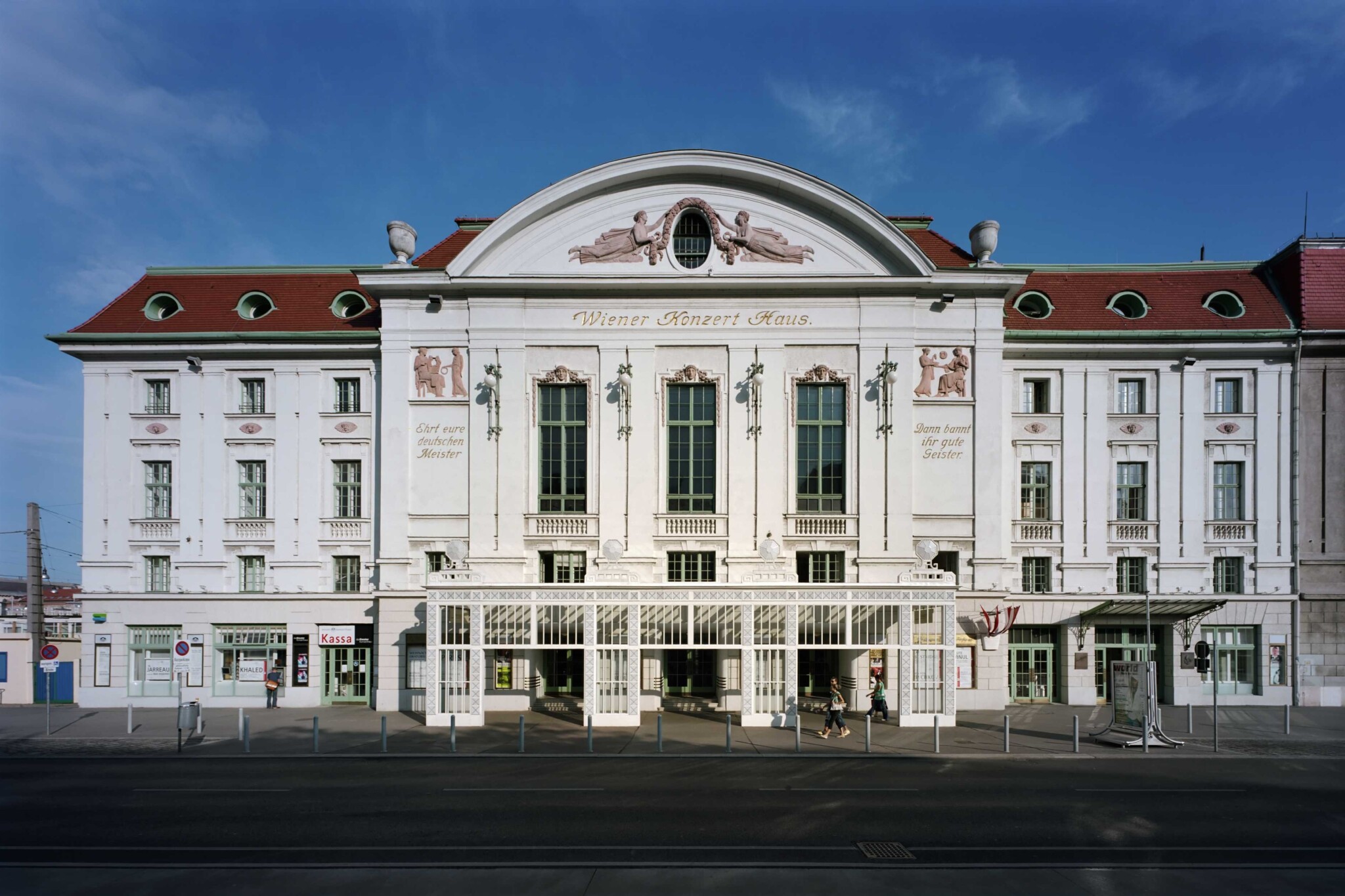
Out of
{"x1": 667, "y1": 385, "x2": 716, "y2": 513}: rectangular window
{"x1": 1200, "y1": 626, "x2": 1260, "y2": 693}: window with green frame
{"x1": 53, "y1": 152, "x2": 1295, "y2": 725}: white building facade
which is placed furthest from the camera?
{"x1": 1200, "y1": 626, "x2": 1260, "y2": 693}: window with green frame

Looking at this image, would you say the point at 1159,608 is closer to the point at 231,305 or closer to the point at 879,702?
the point at 879,702

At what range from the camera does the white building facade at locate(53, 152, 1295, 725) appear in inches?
1005

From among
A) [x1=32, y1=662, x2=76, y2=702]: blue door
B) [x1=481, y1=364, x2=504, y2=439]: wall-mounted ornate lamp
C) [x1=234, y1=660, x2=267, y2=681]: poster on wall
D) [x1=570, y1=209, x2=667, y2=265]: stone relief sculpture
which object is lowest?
[x1=32, y1=662, x2=76, y2=702]: blue door

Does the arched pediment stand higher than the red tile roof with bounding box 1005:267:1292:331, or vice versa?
the arched pediment

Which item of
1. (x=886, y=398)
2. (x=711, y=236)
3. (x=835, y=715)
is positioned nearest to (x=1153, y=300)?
(x=886, y=398)

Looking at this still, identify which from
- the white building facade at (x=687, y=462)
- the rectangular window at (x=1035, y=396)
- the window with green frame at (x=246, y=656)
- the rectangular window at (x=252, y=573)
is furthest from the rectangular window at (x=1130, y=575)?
the rectangular window at (x=252, y=573)

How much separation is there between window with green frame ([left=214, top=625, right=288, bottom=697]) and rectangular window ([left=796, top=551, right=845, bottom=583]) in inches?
756

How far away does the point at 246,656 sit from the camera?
27.1 m

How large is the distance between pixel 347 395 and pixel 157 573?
9883 millimetres

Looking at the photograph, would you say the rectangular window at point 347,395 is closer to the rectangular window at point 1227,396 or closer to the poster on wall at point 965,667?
the poster on wall at point 965,667

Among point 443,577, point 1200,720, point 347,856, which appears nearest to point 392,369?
point 443,577

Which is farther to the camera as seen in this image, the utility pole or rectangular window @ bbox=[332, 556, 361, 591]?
the utility pole

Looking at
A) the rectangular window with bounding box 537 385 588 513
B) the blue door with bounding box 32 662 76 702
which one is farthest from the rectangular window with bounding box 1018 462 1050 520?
the blue door with bounding box 32 662 76 702

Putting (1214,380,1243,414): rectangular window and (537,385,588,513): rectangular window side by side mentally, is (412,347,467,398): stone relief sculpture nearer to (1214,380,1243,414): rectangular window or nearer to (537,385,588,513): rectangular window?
(537,385,588,513): rectangular window
